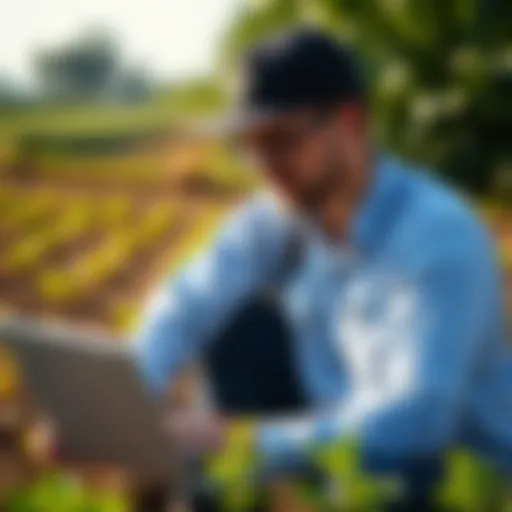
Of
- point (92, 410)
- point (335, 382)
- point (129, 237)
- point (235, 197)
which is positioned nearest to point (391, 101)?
point (235, 197)

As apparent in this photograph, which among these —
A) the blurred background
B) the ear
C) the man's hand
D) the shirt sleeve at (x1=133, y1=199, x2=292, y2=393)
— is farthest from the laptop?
the blurred background

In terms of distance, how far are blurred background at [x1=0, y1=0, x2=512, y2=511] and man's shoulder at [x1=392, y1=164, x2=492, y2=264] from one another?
49 centimetres

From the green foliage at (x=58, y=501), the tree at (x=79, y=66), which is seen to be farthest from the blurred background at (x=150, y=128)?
the green foliage at (x=58, y=501)

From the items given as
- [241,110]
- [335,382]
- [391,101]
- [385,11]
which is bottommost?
[335,382]

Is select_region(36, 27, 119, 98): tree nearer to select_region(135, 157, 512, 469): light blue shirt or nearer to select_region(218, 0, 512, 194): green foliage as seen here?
select_region(218, 0, 512, 194): green foliage

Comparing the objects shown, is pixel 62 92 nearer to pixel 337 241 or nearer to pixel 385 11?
pixel 385 11

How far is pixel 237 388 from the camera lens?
1.25 meters

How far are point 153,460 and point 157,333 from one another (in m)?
0.25

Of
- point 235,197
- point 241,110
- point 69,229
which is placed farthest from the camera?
point 69,229

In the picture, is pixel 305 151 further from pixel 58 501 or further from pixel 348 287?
pixel 58 501

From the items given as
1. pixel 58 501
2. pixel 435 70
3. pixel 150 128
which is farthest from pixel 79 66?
pixel 58 501

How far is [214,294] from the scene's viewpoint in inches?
48.1

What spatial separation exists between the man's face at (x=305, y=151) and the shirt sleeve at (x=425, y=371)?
0.11m

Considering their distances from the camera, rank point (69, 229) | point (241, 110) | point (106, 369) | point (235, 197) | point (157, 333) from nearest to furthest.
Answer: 1. point (106, 369)
2. point (241, 110)
3. point (157, 333)
4. point (235, 197)
5. point (69, 229)
